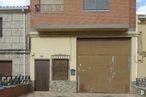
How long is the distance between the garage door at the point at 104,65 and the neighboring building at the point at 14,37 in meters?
4.11

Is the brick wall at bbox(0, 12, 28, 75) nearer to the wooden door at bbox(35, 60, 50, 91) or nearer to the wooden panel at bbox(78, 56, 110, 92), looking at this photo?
the wooden door at bbox(35, 60, 50, 91)

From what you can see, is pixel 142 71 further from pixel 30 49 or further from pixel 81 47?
pixel 30 49

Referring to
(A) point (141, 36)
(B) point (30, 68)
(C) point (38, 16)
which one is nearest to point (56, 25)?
(C) point (38, 16)

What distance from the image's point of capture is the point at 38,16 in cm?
2984

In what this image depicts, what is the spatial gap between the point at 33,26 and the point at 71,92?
550 cm

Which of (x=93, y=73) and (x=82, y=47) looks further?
(x=82, y=47)

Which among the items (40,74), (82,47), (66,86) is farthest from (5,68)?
(82,47)

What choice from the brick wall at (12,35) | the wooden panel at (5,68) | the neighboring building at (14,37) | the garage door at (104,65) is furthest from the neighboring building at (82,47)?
the wooden panel at (5,68)

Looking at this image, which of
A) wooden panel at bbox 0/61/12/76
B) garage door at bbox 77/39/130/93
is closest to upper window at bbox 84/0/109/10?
garage door at bbox 77/39/130/93

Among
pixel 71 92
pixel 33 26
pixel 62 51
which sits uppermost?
pixel 33 26

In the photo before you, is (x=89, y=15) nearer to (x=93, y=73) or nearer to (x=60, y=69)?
A: (x=93, y=73)

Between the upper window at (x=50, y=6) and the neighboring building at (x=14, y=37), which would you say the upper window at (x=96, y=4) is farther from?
the neighboring building at (x=14, y=37)

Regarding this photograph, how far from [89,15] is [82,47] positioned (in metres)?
2.60

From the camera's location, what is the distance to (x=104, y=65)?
30.3 meters
